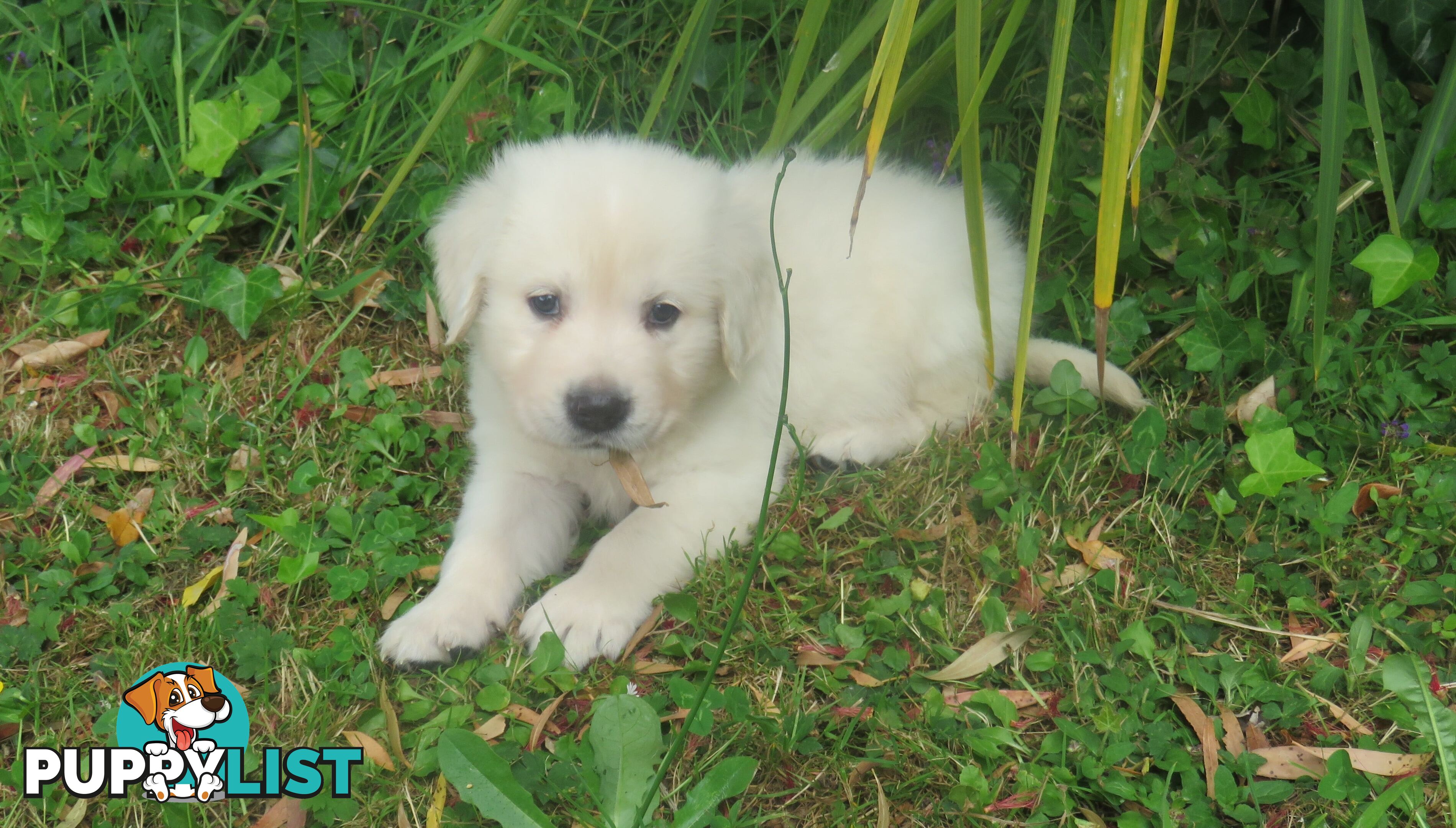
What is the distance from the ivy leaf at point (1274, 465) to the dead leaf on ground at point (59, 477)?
2596 millimetres

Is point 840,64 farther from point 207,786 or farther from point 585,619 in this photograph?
point 207,786

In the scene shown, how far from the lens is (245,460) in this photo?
2.61 metres

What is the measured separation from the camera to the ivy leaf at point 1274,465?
2.31m

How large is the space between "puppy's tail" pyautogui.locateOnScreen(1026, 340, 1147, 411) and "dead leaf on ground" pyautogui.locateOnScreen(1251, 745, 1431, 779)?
2.73 feet

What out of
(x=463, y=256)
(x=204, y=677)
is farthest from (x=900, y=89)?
(x=204, y=677)

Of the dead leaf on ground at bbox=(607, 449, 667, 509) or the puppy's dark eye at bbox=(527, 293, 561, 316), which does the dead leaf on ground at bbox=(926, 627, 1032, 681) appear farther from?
the puppy's dark eye at bbox=(527, 293, 561, 316)

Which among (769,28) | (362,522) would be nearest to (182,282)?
(362,522)

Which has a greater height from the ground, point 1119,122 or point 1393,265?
point 1119,122

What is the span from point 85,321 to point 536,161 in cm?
145

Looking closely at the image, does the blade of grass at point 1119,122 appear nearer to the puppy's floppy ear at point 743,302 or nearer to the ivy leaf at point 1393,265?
the puppy's floppy ear at point 743,302

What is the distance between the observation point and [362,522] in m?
2.42

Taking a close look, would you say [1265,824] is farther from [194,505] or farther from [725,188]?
[194,505]

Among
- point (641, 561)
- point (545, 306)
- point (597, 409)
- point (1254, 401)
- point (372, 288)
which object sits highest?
point (545, 306)

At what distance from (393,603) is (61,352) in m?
1.32
